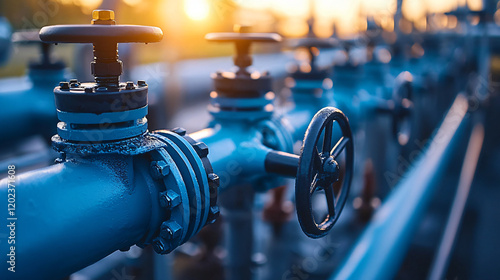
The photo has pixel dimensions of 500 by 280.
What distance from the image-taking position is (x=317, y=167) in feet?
2.11

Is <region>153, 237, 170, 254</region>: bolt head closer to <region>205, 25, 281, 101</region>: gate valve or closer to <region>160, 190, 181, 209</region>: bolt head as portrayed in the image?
<region>160, 190, 181, 209</region>: bolt head

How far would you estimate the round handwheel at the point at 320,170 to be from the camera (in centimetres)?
57

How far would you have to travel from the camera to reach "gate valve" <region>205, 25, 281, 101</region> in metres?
0.86

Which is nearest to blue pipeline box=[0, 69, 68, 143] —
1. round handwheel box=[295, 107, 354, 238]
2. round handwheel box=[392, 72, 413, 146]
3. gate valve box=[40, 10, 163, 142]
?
gate valve box=[40, 10, 163, 142]

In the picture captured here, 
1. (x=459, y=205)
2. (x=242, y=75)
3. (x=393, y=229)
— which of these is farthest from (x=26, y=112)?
(x=459, y=205)

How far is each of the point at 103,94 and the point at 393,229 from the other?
42.6 inches

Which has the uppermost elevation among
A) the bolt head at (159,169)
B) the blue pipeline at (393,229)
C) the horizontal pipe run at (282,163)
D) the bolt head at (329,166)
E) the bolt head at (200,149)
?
the bolt head at (200,149)

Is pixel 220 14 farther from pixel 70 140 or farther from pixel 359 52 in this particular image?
pixel 359 52

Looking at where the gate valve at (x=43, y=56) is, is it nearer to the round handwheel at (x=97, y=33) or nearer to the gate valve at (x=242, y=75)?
the gate valve at (x=242, y=75)

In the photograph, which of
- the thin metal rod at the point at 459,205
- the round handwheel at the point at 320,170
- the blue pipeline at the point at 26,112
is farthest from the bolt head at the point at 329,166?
the thin metal rod at the point at 459,205

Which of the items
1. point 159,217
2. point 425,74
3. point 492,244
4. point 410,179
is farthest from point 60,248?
point 425,74

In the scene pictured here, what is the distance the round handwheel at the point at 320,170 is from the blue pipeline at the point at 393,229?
0.47 m

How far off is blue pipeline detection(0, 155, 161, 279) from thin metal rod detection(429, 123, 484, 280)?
2.14m

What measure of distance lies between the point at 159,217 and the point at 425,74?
10.7ft
